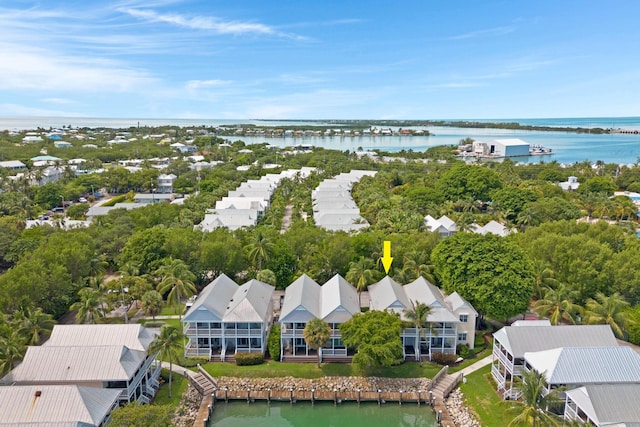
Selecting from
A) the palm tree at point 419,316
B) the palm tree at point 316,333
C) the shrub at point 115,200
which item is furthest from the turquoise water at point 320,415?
the shrub at point 115,200

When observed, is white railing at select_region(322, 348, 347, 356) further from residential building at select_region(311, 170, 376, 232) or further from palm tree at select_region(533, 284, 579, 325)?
residential building at select_region(311, 170, 376, 232)

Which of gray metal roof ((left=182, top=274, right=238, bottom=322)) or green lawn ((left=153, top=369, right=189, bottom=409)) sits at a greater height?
gray metal roof ((left=182, top=274, right=238, bottom=322))

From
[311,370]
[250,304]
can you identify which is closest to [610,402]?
[311,370]

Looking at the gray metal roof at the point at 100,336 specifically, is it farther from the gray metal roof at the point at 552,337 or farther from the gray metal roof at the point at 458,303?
the gray metal roof at the point at 552,337

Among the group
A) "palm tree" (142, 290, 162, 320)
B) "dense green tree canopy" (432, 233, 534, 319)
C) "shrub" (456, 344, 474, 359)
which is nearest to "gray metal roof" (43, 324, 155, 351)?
"palm tree" (142, 290, 162, 320)

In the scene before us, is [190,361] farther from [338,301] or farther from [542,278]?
[542,278]

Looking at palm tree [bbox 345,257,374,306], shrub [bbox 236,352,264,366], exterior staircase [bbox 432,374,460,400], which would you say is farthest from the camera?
palm tree [bbox 345,257,374,306]

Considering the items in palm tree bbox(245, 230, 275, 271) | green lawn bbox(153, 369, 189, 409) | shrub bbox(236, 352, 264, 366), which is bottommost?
green lawn bbox(153, 369, 189, 409)
